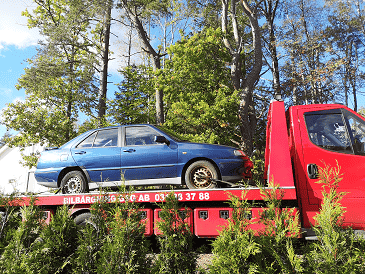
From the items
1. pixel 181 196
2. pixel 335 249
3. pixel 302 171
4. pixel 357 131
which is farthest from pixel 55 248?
pixel 357 131

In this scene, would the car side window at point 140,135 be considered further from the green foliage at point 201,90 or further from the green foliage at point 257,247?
the green foliage at point 201,90

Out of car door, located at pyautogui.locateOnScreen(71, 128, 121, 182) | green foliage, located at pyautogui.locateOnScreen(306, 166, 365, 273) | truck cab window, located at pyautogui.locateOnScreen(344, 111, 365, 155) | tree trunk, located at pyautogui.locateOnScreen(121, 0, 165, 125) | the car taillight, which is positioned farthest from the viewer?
tree trunk, located at pyautogui.locateOnScreen(121, 0, 165, 125)

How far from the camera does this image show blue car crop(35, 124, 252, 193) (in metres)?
4.86

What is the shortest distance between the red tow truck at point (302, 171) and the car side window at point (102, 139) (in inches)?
44.7

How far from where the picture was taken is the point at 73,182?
17.2 ft

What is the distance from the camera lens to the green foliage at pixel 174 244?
3.17 metres

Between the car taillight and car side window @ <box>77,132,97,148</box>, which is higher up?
car side window @ <box>77,132,97,148</box>

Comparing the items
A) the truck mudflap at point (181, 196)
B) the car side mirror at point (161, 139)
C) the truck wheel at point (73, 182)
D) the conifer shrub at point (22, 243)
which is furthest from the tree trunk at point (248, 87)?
the conifer shrub at point (22, 243)

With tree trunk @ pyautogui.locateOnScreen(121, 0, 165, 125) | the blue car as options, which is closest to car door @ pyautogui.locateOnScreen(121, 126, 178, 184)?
the blue car

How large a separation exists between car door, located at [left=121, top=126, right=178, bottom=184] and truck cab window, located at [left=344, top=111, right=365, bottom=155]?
3096mm

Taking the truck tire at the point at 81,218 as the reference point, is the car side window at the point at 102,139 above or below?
above

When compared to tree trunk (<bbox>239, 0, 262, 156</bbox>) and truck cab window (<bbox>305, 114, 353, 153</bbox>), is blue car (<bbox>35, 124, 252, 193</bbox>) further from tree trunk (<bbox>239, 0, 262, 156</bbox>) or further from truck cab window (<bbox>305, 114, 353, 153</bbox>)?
tree trunk (<bbox>239, 0, 262, 156</bbox>)

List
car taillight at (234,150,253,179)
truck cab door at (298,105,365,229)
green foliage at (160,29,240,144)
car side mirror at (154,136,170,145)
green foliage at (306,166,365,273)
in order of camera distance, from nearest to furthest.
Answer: green foliage at (306,166,365,273), truck cab door at (298,105,365,229), car side mirror at (154,136,170,145), car taillight at (234,150,253,179), green foliage at (160,29,240,144)

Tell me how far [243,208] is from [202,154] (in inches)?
73.1
